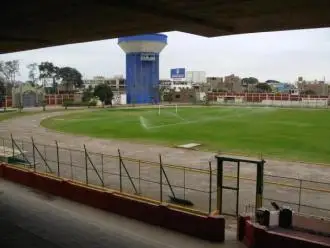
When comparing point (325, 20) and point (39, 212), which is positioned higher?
point (325, 20)

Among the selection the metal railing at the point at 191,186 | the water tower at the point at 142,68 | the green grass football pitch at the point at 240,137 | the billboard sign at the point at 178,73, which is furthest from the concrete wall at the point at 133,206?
the billboard sign at the point at 178,73

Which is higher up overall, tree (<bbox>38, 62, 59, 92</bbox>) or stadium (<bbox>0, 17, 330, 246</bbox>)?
tree (<bbox>38, 62, 59, 92</bbox>)

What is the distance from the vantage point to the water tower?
481 ft

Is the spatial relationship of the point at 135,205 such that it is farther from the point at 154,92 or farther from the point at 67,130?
the point at 154,92

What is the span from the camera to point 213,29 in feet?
49.5

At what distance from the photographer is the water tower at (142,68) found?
14650 centimetres

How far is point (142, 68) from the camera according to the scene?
5950 inches

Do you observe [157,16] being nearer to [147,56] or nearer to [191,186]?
[191,186]

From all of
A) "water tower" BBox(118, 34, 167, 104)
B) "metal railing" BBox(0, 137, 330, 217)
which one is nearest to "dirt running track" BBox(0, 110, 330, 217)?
"metal railing" BBox(0, 137, 330, 217)

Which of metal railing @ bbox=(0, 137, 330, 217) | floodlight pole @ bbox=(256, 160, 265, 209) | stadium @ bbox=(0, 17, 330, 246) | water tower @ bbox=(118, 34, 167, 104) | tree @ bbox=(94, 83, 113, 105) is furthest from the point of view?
water tower @ bbox=(118, 34, 167, 104)

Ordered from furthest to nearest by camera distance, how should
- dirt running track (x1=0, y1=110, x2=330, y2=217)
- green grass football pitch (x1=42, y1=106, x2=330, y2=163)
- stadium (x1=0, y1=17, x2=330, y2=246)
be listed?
1. green grass football pitch (x1=42, y1=106, x2=330, y2=163)
2. dirt running track (x1=0, y1=110, x2=330, y2=217)
3. stadium (x1=0, y1=17, x2=330, y2=246)

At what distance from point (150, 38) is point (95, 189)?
12825 centimetres

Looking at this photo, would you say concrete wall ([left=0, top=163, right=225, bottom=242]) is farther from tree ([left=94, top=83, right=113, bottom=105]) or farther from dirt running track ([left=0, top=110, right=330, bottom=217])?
tree ([left=94, top=83, right=113, bottom=105])

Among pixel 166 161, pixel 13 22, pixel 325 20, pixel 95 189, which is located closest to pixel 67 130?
pixel 166 161
